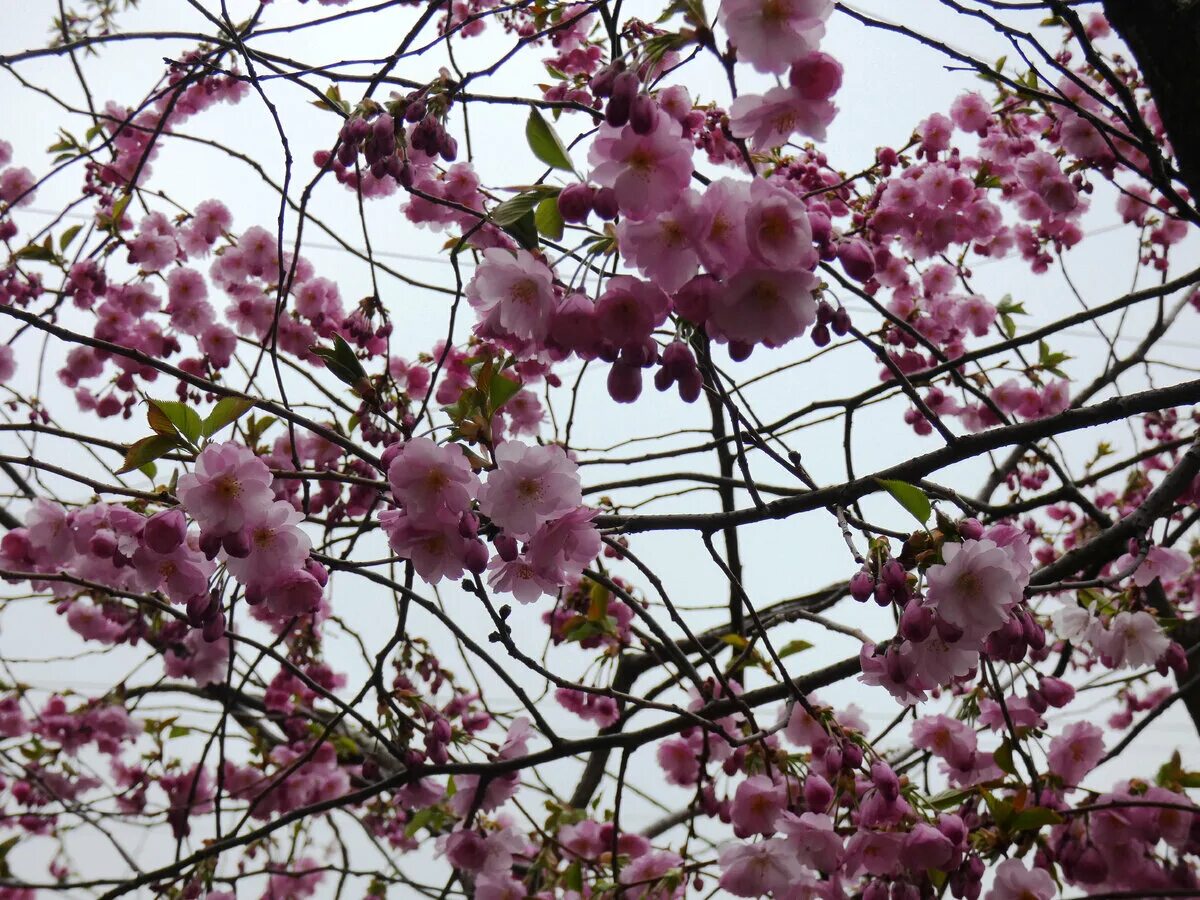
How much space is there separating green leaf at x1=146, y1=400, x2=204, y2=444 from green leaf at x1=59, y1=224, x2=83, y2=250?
2282 mm

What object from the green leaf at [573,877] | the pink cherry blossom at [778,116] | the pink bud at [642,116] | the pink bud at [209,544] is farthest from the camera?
the green leaf at [573,877]

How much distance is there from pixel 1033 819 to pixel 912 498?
0.73 m

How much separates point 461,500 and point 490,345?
40.0 inches

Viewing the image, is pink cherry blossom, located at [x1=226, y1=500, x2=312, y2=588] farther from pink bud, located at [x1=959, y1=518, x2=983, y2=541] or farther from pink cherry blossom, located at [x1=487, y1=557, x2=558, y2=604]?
pink bud, located at [x1=959, y1=518, x2=983, y2=541]

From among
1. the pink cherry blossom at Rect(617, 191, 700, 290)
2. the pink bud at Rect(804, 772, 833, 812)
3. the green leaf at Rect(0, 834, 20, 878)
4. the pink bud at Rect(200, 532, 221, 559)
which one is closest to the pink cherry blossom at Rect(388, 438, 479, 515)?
the pink bud at Rect(200, 532, 221, 559)

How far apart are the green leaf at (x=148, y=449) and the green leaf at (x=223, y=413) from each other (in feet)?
0.13

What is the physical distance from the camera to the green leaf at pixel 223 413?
1.10 m

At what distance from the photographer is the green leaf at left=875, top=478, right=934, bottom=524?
1.03m

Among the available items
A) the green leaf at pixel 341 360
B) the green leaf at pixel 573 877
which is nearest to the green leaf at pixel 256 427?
the green leaf at pixel 341 360

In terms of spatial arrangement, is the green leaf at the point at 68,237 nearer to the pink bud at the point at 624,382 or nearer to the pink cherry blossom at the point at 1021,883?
the pink bud at the point at 624,382

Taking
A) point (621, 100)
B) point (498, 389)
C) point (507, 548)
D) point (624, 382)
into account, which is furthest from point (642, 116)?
point (507, 548)

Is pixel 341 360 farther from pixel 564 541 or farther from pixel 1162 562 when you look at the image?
pixel 1162 562

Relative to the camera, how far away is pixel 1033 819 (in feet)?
4.59

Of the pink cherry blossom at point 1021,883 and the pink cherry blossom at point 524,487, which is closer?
the pink cherry blossom at point 524,487
